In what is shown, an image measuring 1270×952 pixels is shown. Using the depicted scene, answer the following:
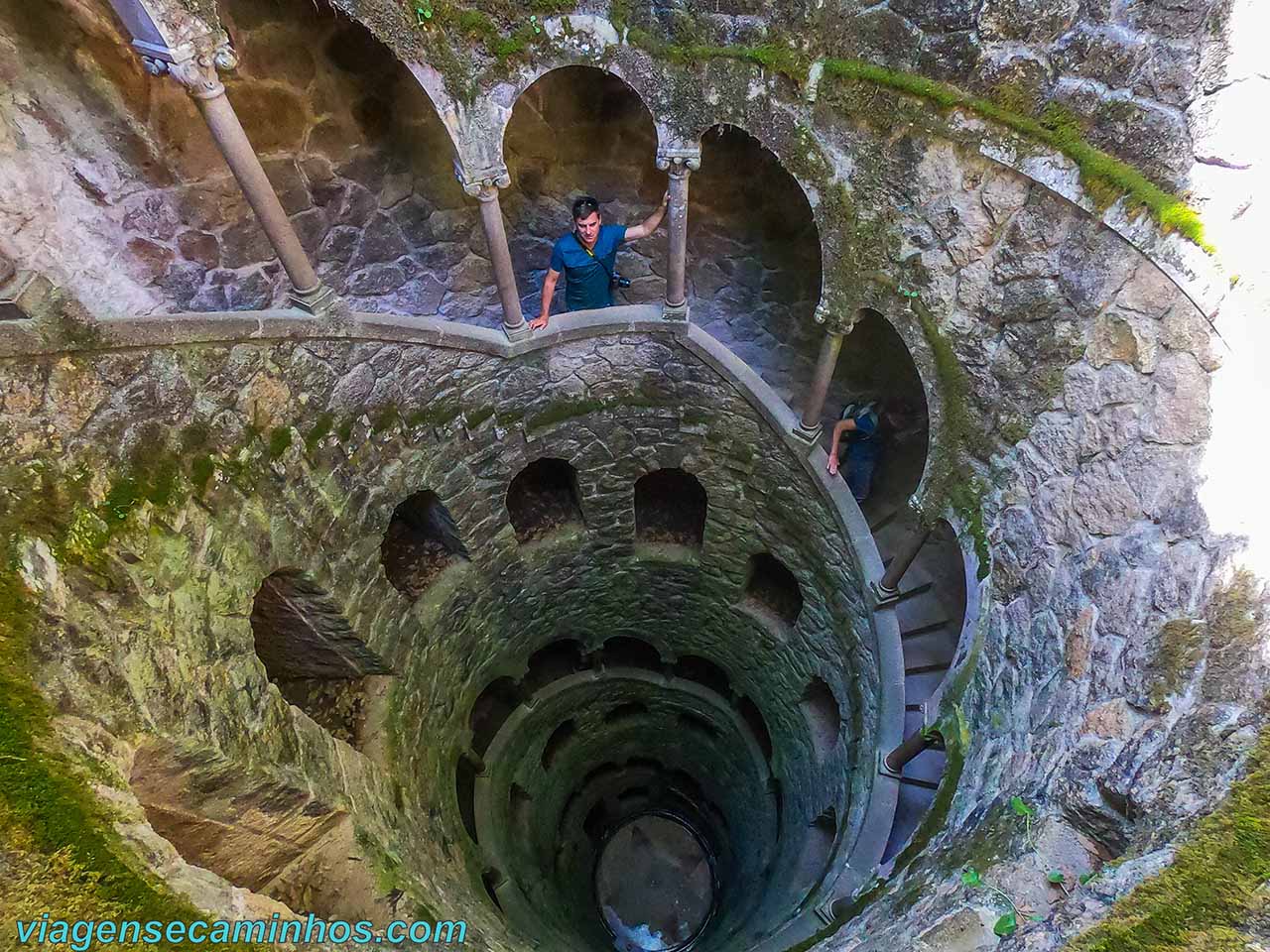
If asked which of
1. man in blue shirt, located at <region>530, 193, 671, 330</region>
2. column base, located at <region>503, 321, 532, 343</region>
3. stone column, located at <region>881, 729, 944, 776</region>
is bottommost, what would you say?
stone column, located at <region>881, 729, 944, 776</region>

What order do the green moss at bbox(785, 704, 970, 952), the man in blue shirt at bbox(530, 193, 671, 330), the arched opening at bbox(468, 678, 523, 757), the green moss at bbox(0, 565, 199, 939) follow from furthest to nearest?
the arched opening at bbox(468, 678, 523, 757), the man in blue shirt at bbox(530, 193, 671, 330), the green moss at bbox(785, 704, 970, 952), the green moss at bbox(0, 565, 199, 939)

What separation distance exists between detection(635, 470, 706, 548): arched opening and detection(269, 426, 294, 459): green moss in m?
4.47

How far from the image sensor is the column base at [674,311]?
6477 mm

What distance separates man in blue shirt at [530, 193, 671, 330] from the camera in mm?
6066

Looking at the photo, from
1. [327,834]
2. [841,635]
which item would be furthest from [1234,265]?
[327,834]

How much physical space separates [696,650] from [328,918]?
6.37 meters

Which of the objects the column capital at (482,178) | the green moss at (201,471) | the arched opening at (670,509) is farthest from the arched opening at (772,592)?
the green moss at (201,471)

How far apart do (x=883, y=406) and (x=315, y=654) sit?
Result: 5830 millimetres

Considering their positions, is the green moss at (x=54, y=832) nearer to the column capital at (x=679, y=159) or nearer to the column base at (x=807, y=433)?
the column capital at (x=679, y=159)

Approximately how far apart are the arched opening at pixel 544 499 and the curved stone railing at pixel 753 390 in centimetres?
216

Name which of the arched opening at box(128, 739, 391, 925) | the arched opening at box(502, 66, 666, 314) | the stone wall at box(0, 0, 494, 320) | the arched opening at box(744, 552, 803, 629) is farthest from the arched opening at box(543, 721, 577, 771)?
the stone wall at box(0, 0, 494, 320)

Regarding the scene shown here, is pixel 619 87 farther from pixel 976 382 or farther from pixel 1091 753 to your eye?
pixel 1091 753

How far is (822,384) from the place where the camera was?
624 cm

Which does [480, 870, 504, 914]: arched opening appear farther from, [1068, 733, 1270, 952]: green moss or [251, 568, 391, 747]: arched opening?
[1068, 733, 1270, 952]: green moss
